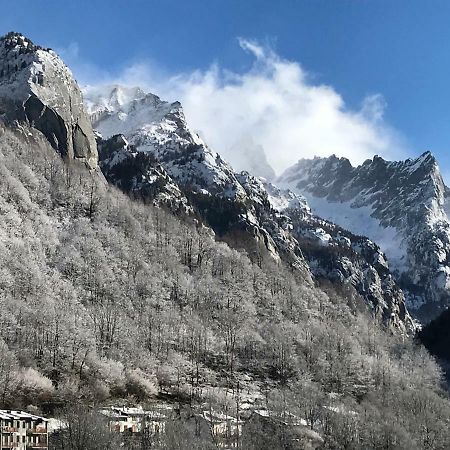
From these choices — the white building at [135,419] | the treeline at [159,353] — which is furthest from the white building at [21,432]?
the treeline at [159,353]

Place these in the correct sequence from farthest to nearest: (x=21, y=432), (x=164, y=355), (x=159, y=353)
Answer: (x=159, y=353)
(x=164, y=355)
(x=21, y=432)

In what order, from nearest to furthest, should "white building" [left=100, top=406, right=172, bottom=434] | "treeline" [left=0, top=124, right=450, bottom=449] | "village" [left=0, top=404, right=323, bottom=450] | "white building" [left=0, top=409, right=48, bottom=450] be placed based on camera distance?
"white building" [left=0, top=409, right=48, bottom=450]
"village" [left=0, top=404, right=323, bottom=450]
"white building" [left=100, top=406, right=172, bottom=434]
"treeline" [left=0, top=124, right=450, bottom=449]

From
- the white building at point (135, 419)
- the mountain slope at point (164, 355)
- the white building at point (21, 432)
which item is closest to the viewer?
the white building at point (21, 432)

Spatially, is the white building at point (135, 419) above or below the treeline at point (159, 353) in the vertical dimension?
below

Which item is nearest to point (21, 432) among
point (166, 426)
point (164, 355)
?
point (166, 426)

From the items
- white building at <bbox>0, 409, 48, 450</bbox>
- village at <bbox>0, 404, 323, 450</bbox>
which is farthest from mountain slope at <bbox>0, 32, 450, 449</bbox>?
white building at <bbox>0, 409, 48, 450</bbox>

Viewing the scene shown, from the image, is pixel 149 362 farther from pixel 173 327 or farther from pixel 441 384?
pixel 441 384

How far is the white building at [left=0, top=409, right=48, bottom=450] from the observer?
3708 inches

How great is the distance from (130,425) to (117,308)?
64.7 m

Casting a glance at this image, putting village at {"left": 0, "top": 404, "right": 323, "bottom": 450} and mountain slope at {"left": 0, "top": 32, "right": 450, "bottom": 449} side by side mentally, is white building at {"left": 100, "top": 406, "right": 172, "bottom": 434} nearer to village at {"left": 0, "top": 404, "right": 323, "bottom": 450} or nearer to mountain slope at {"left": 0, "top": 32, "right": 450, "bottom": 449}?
village at {"left": 0, "top": 404, "right": 323, "bottom": 450}

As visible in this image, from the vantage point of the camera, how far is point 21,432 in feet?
312

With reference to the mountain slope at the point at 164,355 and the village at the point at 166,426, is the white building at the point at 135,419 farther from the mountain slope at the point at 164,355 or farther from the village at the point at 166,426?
the mountain slope at the point at 164,355

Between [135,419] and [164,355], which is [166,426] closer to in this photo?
[135,419]

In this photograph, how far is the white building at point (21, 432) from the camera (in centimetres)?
9419
